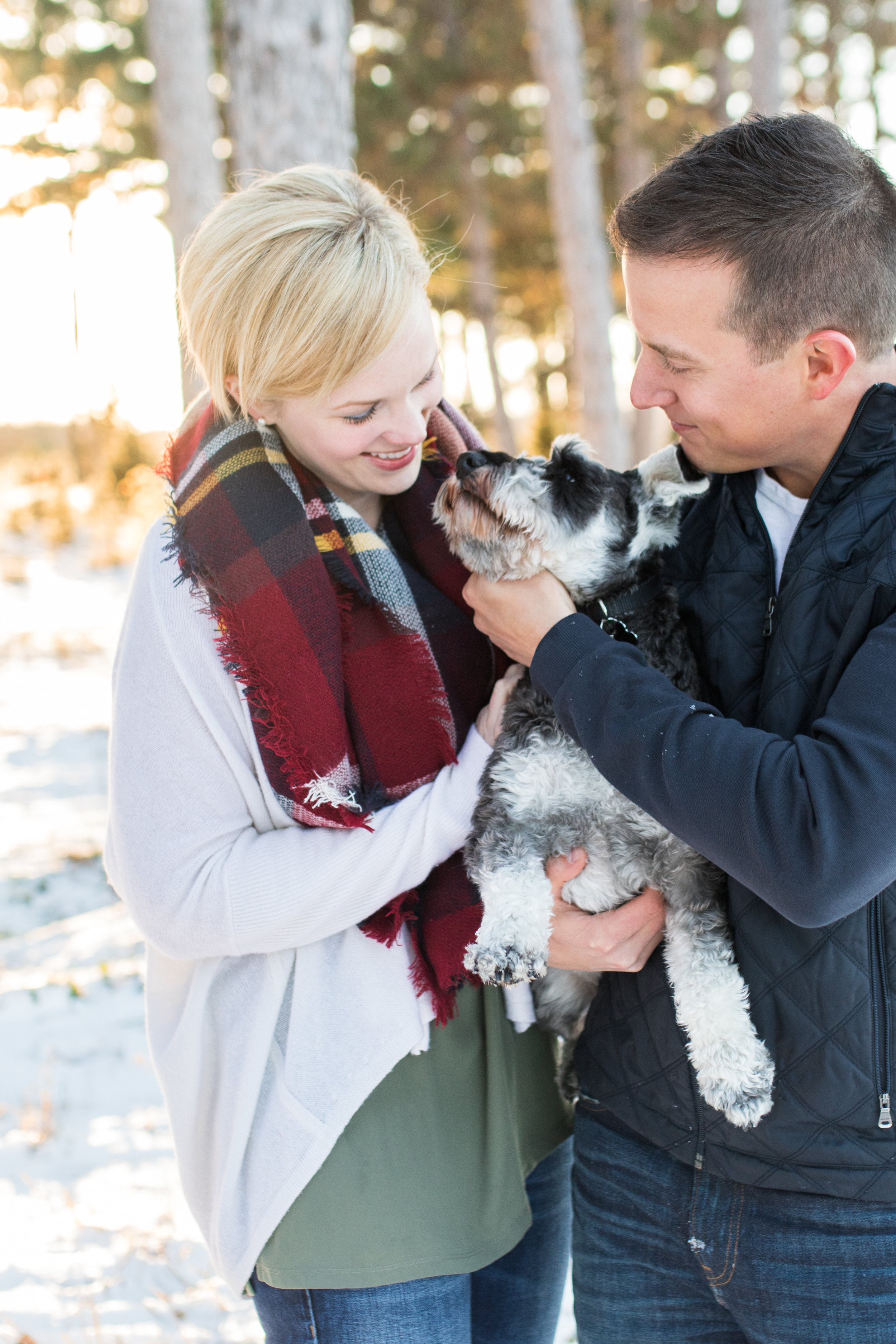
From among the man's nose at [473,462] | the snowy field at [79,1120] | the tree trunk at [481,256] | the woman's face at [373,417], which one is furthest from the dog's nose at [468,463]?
the tree trunk at [481,256]

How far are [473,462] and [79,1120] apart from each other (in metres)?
3.56

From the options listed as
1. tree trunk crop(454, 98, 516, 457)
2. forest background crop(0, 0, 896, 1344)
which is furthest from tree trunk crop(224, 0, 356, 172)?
tree trunk crop(454, 98, 516, 457)

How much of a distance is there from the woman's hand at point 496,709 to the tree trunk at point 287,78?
10.3 ft

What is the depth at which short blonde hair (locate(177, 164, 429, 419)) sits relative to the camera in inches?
83.4

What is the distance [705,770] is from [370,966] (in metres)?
0.88

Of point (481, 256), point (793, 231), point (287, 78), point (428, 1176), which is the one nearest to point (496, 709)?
point (428, 1176)

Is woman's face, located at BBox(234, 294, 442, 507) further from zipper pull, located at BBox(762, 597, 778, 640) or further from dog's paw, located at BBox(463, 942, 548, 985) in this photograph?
dog's paw, located at BBox(463, 942, 548, 985)

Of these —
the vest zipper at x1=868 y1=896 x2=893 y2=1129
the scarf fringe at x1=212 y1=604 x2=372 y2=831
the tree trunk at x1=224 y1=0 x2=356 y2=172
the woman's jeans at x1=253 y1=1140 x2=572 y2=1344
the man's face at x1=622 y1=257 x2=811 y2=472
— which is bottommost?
the woman's jeans at x1=253 y1=1140 x2=572 y2=1344

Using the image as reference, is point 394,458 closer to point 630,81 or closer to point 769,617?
point 769,617

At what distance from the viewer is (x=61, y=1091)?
15.0 ft

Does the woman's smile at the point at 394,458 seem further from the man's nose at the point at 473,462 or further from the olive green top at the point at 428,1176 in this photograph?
the olive green top at the point at 428,1176

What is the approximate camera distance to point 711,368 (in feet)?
6.15

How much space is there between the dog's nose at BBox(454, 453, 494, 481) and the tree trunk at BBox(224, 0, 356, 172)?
2.70 metres

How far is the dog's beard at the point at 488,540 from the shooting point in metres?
2.48
